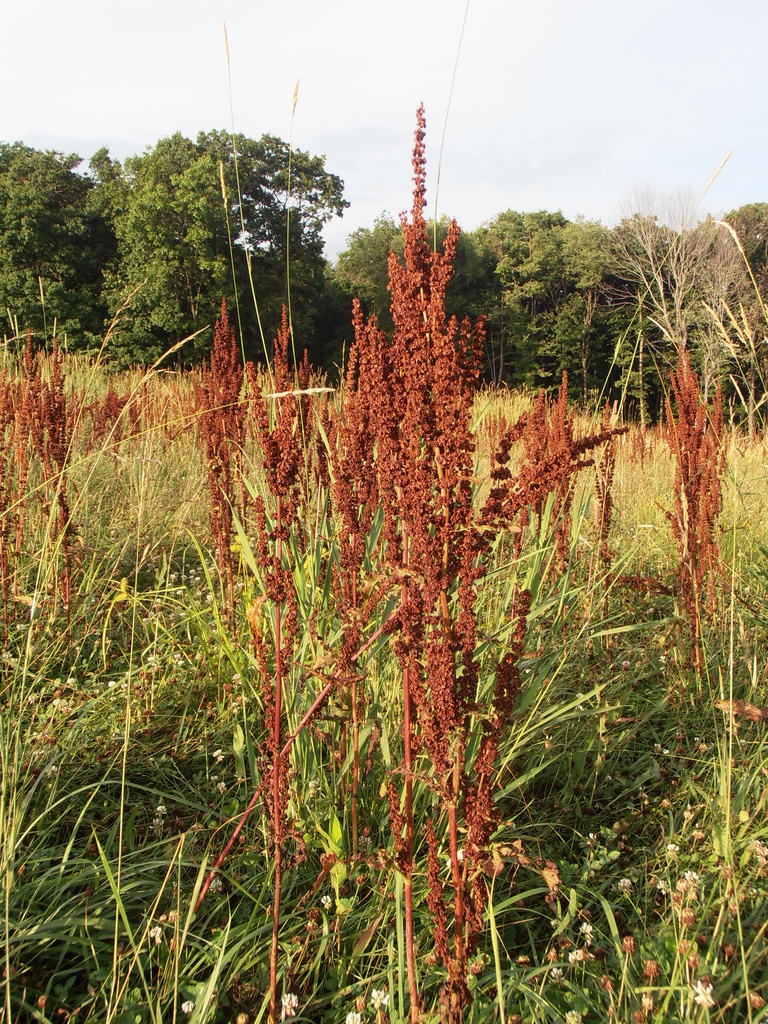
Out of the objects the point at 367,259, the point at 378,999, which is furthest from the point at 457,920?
the point at 367,259

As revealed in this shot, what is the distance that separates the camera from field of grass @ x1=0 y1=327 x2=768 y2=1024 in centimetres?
140

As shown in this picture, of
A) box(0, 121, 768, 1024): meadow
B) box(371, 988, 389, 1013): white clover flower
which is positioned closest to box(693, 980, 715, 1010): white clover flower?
box(0, 121, 768, 1024): meadow

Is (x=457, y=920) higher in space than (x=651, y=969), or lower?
higher

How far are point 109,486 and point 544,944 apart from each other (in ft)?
13.8

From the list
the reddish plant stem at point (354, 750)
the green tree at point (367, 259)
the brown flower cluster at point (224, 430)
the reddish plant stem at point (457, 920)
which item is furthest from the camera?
the green tree at point (367, 259)

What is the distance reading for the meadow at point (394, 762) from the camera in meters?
1.29

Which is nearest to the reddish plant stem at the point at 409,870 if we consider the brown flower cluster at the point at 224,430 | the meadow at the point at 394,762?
the meadow at the point at 394,762

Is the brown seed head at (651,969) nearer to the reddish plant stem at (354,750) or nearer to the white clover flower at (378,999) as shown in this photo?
the white clover flower at (378,999)

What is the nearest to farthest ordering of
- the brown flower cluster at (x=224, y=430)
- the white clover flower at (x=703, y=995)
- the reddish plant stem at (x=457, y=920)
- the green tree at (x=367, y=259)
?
the reddish plant stem at (x=457, y=920) → the white clover flower at (x=703, y=995) → the brown flower cluster at (x=224, y=430) → the green tree at (x=367, y=259)

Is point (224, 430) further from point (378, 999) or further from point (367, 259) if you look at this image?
point (367, 259)

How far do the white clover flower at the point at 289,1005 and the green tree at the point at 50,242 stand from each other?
2649cm

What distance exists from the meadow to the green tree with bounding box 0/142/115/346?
2526 cm

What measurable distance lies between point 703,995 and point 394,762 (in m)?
0.90

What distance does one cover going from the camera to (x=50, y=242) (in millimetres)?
28984
